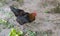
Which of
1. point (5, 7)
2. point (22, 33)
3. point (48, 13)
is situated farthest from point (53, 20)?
point (5, 7)

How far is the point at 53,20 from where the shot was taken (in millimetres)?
3227

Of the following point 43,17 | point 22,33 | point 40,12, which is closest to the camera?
point 22,33

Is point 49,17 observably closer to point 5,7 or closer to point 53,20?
point 53,20

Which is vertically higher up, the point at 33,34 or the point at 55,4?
the point at 55,4

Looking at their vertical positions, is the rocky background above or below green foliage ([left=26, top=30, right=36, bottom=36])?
above

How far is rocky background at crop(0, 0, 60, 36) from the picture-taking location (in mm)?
2877

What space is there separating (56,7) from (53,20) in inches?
25.2

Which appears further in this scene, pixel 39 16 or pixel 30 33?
pixel 39 16

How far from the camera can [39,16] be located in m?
3.40

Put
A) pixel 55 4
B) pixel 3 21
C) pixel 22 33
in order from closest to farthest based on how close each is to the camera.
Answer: pixel 22 33 → pixel 3 21 → pixel 55 4

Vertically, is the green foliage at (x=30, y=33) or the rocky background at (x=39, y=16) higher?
the rocky background at (x=39, y=16)

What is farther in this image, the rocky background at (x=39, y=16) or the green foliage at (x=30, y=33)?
the rocky background at (x=39, y=16)

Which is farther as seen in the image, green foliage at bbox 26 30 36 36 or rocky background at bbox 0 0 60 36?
rocky background at bbox 0 0 60 36

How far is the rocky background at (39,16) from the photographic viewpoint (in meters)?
2.88
